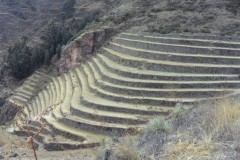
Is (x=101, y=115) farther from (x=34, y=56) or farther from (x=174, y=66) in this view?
(x=34, y=56)

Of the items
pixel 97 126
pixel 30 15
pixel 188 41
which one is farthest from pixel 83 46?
pixel 30 15

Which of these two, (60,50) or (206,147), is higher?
(206,147)

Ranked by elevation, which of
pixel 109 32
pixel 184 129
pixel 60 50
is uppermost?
pixel 184 129

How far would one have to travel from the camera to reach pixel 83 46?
3512cm

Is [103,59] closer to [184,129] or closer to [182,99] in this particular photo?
[182,99]

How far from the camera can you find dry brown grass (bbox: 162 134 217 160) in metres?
6.03

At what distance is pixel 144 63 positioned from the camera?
2447 cm

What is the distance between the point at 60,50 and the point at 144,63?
18.2 meters

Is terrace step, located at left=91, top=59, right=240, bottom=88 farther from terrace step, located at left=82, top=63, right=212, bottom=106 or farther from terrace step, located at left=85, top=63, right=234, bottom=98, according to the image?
terrace step, located at left=82, top=63, right=212, bottom=106

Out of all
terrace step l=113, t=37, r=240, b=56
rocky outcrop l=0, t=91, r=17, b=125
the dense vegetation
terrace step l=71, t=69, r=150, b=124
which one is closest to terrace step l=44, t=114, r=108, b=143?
terrace step l=71, t=69, r=150, b=124

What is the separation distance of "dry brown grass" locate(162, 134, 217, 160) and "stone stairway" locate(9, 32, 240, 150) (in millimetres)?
9778

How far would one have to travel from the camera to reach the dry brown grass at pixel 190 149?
19.8 ft

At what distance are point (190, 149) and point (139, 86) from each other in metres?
15.8

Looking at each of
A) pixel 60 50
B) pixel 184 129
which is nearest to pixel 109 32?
pixel 60 50
